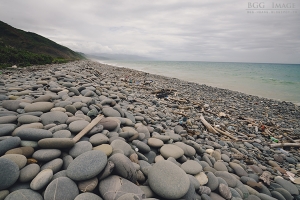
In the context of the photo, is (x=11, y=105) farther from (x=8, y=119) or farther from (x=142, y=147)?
(x=142, y=147)

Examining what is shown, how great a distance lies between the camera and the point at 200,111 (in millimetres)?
6773

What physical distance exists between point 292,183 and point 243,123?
3.31 meters

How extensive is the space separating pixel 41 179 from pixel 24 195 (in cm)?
18

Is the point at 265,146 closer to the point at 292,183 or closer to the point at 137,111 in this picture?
the point at 292,183

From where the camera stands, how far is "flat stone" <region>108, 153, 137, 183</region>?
6.37 feet

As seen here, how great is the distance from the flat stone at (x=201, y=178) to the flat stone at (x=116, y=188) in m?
1.08

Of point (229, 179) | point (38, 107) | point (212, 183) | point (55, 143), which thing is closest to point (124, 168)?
point (55, 143)

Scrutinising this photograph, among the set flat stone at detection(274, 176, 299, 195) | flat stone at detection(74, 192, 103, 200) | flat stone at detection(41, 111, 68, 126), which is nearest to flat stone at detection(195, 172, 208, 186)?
flat stone at detection(74, 192, 103, 200)

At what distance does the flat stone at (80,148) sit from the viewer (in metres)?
2.13

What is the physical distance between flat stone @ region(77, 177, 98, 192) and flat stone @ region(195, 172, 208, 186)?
5.23ft

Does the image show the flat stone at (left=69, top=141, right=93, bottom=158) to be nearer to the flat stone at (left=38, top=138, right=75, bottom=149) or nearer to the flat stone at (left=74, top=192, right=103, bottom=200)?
the flat stone at (left=38, top=138, right=75, bottom=149)

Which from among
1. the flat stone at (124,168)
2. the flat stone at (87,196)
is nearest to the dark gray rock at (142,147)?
the flat stone at (124,168)

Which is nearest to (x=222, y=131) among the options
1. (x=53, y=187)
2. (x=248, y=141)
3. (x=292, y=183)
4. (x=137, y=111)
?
(x=248, y=141)

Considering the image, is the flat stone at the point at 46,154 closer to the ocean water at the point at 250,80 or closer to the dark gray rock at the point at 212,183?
the dark gray rock at the point at 212,183
